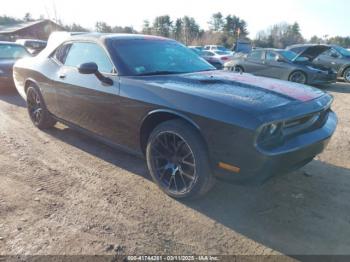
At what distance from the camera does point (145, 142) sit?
10.8 ft

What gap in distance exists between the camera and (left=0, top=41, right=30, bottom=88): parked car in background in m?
8.01

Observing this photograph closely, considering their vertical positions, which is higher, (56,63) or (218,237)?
(56,63)

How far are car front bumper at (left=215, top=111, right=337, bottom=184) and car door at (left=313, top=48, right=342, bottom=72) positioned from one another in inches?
423

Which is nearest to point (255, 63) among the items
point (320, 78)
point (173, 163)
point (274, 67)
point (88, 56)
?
point (274, 67)

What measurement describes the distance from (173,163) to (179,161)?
11cm

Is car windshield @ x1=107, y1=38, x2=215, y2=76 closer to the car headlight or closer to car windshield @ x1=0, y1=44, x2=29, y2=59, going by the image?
the car headlight

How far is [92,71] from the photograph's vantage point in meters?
3.36

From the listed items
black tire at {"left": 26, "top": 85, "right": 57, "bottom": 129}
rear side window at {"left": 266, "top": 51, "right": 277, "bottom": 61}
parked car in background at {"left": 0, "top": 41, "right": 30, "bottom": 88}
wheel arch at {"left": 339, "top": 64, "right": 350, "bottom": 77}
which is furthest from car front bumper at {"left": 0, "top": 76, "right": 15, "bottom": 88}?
wheel arch at {"left": 339, "top": 64, "right": 350, "bottom": 77}

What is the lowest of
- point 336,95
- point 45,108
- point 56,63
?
point 336,95

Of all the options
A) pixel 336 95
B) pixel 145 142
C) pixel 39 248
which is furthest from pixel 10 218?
pixel 336 95

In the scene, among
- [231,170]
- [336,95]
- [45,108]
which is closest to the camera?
[231,170]

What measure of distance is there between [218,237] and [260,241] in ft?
1.12

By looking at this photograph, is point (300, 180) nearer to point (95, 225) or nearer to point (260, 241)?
point (260, 241)

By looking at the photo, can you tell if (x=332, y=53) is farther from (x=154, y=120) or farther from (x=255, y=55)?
(x=154, y=120)
